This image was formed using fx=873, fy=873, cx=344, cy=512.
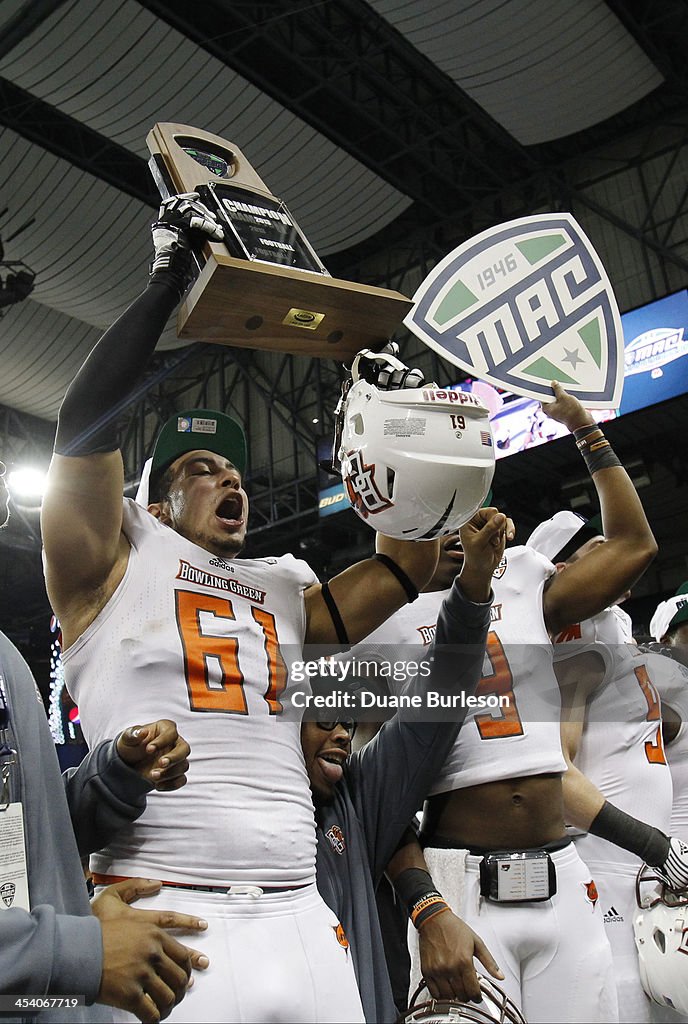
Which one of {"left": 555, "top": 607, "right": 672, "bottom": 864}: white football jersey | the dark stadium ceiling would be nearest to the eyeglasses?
{"left": 555, "top": 607, "right": 672, "bottom": 864}: white football jersey

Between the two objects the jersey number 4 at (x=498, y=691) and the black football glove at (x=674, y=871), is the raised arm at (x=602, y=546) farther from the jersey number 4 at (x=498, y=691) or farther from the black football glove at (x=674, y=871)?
the black football glove at (x=674, y=871)

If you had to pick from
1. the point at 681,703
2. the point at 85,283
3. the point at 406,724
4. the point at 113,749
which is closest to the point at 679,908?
the point at 406,724

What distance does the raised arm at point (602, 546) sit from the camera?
1.52m

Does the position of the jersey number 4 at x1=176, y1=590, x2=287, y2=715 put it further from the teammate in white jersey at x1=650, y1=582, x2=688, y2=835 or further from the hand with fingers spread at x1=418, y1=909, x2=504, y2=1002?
the teammate in white jersey at x1=650, y1=582, x2=688, y2=835

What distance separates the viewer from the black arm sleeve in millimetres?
1027

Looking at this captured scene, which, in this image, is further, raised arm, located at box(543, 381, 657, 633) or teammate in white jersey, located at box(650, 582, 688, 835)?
teammate in white jersey, located at box(650, 582, 688, 835)

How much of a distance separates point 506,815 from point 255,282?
0.91 metres

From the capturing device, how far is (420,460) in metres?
1.03

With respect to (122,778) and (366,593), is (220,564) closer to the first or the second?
(366,593)

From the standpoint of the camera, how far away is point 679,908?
1.58m

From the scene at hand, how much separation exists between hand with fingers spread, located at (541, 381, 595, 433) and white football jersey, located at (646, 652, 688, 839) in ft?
2.85

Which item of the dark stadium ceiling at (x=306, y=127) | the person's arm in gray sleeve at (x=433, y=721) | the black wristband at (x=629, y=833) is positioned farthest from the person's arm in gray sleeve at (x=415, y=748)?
the dark stadium ceiling at (x=306, y=127)

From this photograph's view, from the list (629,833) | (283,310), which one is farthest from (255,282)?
(629,833)

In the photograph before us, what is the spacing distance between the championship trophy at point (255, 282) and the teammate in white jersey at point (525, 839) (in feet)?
2.01
